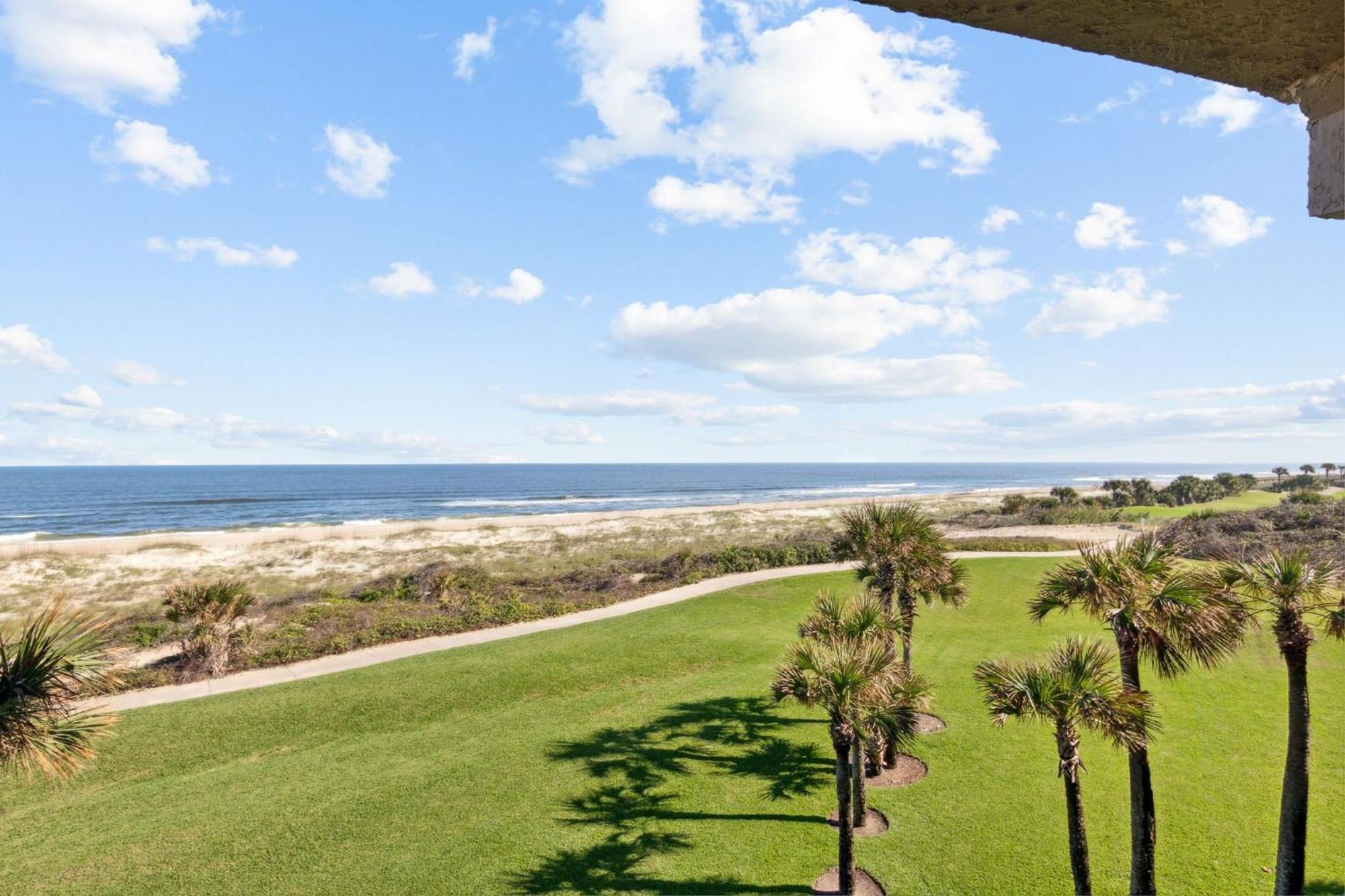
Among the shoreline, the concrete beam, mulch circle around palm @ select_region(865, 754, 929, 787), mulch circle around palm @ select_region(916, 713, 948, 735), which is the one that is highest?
the concrete beam

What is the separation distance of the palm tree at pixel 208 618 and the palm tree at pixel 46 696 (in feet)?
42.0

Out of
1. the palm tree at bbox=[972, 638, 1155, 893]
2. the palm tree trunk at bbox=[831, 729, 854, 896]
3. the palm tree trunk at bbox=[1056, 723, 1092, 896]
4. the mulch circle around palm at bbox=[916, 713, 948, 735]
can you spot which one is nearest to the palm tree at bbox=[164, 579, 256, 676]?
the palm tree trunk at bbox=[831, 729, 854, 896]

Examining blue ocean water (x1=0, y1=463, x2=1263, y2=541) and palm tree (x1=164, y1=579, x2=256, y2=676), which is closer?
palm tree (x1=164, y1=579, x2=256, y2=676)

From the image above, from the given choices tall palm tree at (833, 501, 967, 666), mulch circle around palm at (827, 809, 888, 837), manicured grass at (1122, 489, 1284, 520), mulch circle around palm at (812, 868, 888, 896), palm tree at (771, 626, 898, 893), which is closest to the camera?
palm tree at (771, 626, 898, 893)

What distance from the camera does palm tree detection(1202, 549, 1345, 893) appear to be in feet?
26.4

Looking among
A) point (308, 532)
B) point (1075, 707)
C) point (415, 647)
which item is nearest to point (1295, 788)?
point (1075, 707)

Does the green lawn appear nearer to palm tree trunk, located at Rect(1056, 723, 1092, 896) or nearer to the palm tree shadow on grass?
the palm tree shadow on grass

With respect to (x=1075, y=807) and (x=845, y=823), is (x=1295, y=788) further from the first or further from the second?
(x=845, y=823)

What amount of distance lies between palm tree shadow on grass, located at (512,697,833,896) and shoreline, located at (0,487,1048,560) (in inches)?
1691

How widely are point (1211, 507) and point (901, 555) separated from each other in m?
53.4

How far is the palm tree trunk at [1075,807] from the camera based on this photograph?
28.0 ft

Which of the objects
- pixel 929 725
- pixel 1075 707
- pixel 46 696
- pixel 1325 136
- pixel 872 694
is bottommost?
pixel 929 725

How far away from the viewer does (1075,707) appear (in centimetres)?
853

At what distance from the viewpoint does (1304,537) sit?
31359 millimetres
